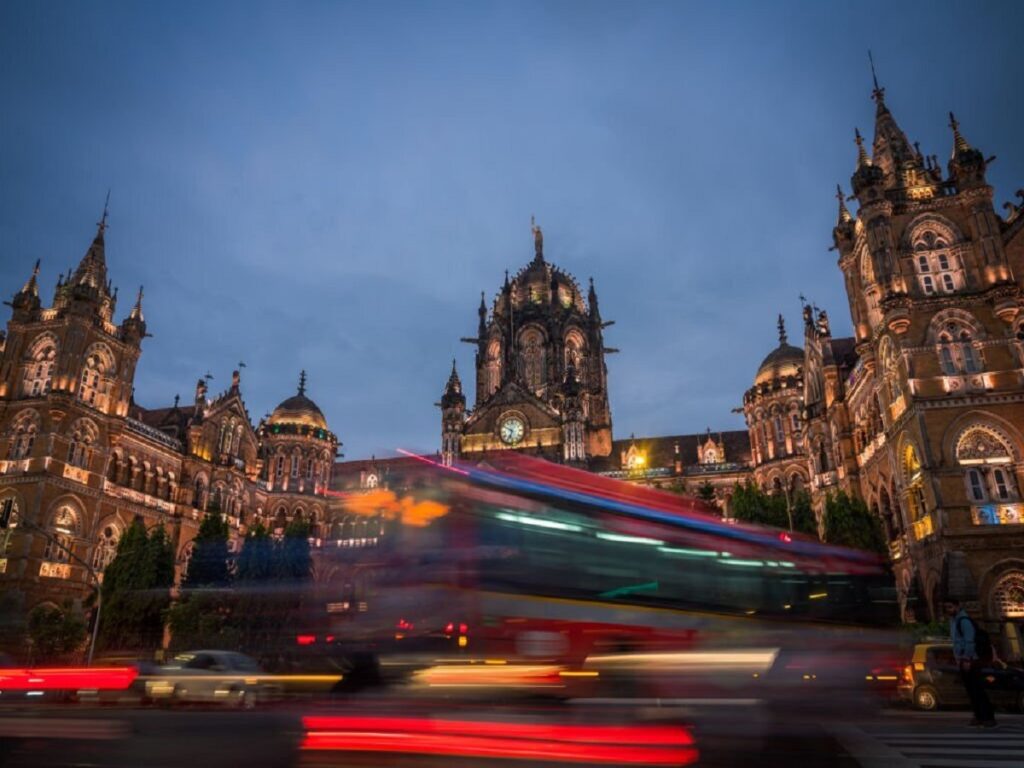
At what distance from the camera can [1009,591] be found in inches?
1245

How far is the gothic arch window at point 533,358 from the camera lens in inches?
3095

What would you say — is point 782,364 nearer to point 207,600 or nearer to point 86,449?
point 207,600

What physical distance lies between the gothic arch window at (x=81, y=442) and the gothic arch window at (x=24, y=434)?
2.05 metres

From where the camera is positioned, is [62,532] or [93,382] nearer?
[62,532]

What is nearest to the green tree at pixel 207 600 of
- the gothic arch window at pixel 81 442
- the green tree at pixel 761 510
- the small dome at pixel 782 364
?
the gothic arch window at pixel 81 442

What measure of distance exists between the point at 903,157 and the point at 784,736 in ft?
134

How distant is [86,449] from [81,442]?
603 millimetres

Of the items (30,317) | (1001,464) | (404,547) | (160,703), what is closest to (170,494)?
(30,317)

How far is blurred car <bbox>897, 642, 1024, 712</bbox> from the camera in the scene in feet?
54.7

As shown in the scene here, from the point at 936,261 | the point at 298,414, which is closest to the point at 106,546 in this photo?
the point at 298,414

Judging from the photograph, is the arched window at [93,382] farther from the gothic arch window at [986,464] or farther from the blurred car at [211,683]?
the gothic arch window at [986,464]

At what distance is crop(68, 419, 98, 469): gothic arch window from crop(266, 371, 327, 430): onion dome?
26280mm

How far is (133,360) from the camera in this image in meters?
52.5

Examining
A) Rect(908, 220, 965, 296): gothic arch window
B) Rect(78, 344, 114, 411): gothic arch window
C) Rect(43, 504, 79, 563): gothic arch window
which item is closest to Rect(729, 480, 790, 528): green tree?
Rect(908, 220, 965, 296): gothic arch window
